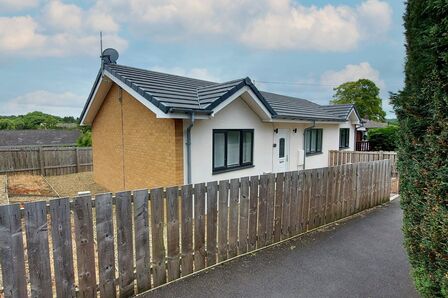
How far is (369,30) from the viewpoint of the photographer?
12547 millimetres

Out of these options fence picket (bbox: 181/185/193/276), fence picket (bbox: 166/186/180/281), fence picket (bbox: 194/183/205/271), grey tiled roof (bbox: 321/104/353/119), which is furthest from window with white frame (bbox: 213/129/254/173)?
grey tiled roof (bbox: 321/104/353/119)

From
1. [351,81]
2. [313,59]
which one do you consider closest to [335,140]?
[313,59]

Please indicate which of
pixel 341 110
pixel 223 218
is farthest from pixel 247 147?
pixel 341 110

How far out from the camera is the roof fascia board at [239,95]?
7.92m

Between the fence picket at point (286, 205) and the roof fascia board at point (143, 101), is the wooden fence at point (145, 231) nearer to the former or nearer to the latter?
the fence picket at point (286, 205)

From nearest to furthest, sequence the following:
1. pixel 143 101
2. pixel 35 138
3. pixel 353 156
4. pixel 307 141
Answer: pixel 143 101 < pixel 307 141 < pixel 353 156 < pixel 35 138

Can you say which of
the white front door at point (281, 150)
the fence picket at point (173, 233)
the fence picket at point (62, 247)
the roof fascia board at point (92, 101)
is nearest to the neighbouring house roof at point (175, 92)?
the roof fascia board at point (92, 101)

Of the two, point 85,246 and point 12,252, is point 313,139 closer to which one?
point 85,246

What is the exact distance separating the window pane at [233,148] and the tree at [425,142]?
6.40 metres

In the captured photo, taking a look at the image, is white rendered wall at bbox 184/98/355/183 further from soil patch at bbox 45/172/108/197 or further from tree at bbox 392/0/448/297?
soil patch at bbox 45/172/108/197

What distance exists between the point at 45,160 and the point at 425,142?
60.3 ft

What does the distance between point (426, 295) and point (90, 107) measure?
42.3 ft

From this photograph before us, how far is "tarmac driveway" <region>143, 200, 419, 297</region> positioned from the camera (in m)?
3.81

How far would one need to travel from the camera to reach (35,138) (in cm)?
4128
